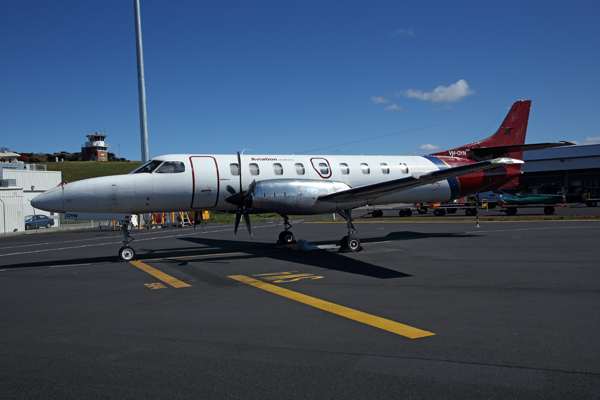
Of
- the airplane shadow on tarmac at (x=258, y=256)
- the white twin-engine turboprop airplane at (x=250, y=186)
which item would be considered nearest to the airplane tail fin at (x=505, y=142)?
the white twin-engine turboprop airplane at (x=250, y=186)

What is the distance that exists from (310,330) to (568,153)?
6930cm

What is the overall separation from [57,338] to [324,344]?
3770mm

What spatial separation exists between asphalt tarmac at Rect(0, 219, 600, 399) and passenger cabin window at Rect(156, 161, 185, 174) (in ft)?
11.0

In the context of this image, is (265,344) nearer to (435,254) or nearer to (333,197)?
(333,197)

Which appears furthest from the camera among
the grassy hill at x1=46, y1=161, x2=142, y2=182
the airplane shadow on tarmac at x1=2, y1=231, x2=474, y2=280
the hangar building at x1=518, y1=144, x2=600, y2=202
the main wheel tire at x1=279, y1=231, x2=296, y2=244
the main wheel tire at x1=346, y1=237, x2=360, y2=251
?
the grassy hill at x1=46, y1=161, x2=142, y2=182

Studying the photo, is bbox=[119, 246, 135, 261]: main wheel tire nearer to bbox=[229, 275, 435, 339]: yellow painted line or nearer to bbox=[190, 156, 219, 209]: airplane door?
bbox=[190, 156, 219, 209]: airplane door

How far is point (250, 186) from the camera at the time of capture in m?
13.4

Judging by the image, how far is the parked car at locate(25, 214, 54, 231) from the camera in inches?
1608

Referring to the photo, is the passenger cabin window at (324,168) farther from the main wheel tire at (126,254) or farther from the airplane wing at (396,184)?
the main wheel tire at (126,254)

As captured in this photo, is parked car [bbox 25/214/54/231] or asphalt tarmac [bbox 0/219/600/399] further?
parked car [bbox 25/214/54/231]

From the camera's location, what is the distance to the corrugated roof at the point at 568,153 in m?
60.2

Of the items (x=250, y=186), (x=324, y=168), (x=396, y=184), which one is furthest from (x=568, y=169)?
(x=250, y=186)

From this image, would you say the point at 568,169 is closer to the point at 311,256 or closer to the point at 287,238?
the point at 287,238

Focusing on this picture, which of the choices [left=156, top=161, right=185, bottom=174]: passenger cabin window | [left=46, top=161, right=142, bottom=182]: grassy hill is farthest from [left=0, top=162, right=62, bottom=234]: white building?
[left=46, top=161, right=142, bottom=182]: grassy hill
